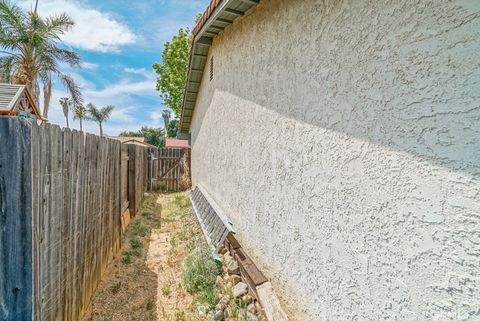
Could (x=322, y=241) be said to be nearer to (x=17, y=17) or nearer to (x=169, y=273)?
(x=169, y=273)

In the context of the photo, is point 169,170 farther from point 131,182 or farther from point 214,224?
point 214,224

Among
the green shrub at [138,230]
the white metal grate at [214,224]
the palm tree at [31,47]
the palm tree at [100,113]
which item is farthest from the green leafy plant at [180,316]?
the palm tree at [100,113]

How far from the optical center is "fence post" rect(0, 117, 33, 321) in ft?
5.42

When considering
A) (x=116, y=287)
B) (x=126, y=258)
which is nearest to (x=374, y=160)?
(x=116, y=287)

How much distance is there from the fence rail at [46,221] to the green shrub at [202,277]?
49.4 inches

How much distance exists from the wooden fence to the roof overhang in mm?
2952

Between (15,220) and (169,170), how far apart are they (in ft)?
37.5

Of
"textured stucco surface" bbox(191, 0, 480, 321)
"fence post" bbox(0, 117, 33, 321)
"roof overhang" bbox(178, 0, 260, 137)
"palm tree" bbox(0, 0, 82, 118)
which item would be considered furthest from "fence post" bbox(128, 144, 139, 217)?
"palm tree" bbox(0, 0, 82, 118)

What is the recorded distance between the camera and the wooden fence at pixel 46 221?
167cm

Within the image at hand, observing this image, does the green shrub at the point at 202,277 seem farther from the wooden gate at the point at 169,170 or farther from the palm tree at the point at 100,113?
the palm tree at the point at 100,113

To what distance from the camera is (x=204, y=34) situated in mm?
6559

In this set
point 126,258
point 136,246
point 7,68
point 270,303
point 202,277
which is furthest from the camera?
point 7,68

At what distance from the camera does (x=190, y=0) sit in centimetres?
790

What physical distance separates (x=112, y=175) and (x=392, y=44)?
Answer: 4.39 metres
